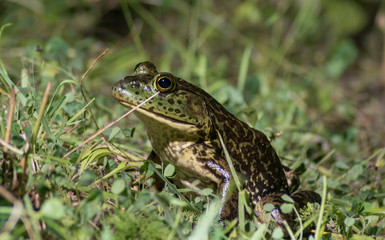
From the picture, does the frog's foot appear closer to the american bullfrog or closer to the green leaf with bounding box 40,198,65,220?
the american bullfrog

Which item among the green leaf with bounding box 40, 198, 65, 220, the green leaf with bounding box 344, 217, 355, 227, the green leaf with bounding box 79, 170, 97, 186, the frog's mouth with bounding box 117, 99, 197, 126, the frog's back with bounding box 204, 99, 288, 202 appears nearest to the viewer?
the green leaf with bounding box 40, 198, 65, 220

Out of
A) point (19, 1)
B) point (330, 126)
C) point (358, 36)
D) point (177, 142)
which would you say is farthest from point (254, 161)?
point (358, 36)

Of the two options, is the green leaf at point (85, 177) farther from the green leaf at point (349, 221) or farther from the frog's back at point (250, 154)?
the green leaf at point (349, 221)

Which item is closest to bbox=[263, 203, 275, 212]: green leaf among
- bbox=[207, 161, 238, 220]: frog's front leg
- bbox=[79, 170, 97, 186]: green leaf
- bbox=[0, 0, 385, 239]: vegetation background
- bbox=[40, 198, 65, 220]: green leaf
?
bbox=[207, 161, 238, 220]: frog's front leg

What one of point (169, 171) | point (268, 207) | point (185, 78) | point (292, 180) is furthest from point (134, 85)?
point (185, 78)

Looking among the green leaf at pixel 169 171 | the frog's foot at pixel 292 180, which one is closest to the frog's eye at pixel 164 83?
the green leaf at pixel 169 171

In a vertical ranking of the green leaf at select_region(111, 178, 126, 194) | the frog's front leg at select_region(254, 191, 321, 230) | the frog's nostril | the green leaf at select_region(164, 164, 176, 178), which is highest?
the frog's nostril
